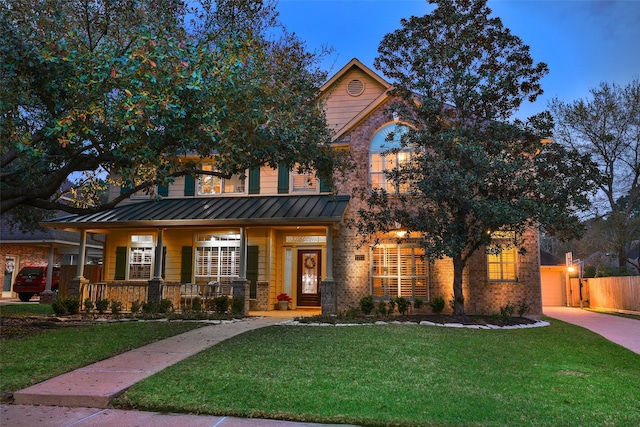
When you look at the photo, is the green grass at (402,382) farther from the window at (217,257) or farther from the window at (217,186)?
the window at (217,186)

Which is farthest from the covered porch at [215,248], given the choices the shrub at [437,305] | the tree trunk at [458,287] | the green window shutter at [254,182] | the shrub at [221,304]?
the tree trunk at [458,287]

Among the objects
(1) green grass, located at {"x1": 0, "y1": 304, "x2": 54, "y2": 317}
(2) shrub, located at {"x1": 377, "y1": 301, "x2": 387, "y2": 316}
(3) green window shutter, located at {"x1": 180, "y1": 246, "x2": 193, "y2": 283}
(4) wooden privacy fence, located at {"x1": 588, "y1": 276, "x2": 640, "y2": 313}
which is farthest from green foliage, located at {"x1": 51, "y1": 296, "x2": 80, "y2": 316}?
(4) wooden privacy fence, located at {"x1": 588, "y1": 276, "x2": 640, "y2": 313}

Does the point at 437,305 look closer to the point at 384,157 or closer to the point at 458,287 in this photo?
the point at 458,287

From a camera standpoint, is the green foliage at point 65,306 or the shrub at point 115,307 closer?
the green foliage at point 65,306

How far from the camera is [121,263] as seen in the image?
686 inches

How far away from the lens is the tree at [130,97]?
7.73 metres

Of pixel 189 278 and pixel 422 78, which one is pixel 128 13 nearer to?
pixel 422 78

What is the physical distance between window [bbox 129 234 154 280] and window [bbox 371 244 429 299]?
793 centimetres

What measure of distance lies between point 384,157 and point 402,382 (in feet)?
34.6

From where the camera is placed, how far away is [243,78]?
9094 mm

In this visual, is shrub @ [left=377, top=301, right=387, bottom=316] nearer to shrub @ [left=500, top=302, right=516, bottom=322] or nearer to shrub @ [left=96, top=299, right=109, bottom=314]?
shrub @ [left=500, top=302, right=516, bottom=322]

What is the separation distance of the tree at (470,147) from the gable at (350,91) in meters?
3.28

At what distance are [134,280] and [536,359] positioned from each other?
44.8 feet

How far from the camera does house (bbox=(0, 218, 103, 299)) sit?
76.2 feet
